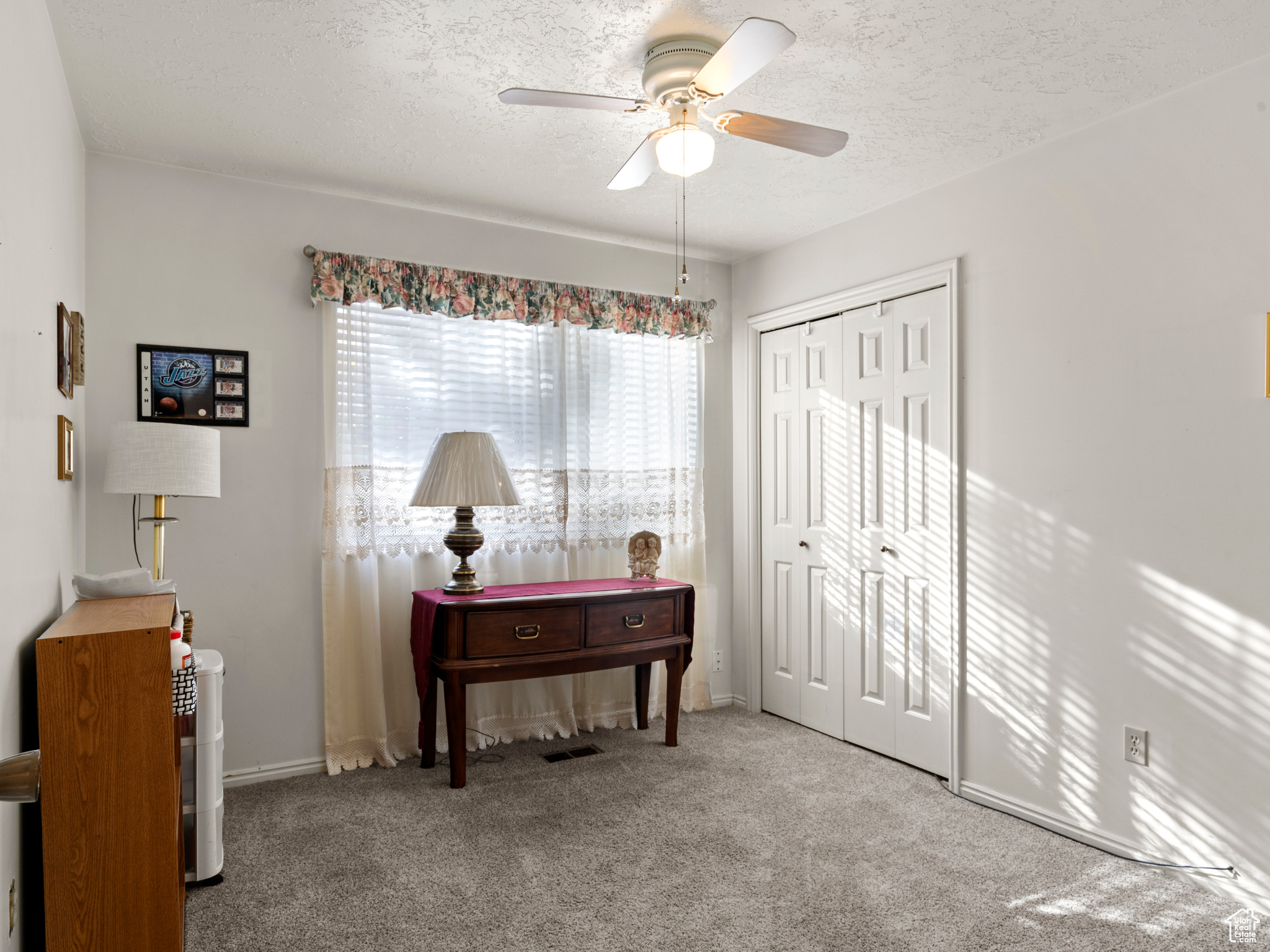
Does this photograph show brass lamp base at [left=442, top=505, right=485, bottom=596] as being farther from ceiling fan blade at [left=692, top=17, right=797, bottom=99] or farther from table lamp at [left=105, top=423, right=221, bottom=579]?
ceiling fan blade at [left=692, top=17, right=797, bottom=99]

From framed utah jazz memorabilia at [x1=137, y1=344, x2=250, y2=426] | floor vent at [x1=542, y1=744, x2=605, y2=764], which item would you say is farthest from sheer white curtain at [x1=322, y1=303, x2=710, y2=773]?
framed utah jazz memorabilia at [x1=137, y1=344, x2=250, y2=426]

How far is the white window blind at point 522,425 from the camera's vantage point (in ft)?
11.5

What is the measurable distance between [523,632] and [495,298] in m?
1.55

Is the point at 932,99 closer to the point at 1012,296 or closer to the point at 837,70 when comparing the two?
the point at 837,70

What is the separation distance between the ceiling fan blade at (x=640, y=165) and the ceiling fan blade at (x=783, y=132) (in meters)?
0.20

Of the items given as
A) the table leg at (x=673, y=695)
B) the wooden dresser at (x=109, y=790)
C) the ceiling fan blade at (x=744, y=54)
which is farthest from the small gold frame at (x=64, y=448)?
the table leg at (x=673, y=695)

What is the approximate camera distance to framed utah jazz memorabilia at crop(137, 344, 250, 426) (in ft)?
10.3

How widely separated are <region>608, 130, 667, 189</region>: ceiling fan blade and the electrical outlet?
2425 millimetres

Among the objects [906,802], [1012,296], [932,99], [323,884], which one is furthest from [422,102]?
[906,802]

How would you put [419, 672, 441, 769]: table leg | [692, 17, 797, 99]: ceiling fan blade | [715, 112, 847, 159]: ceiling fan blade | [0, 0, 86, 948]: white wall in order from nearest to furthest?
[0, 0, 86, 948]: white wall < [692, 17, 797, 99]: ceiling fan blade < [715, 112, 847, 159]: ceiling fan blade < [419, 672, 441, 769]: table leg

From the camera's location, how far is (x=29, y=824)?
2.01 m

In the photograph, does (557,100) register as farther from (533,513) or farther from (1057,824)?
(1057,824)

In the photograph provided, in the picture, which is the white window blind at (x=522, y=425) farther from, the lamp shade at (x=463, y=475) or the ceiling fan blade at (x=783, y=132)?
the ceiling fan blade at (x=783, y=132)

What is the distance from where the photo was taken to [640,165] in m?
2.58
